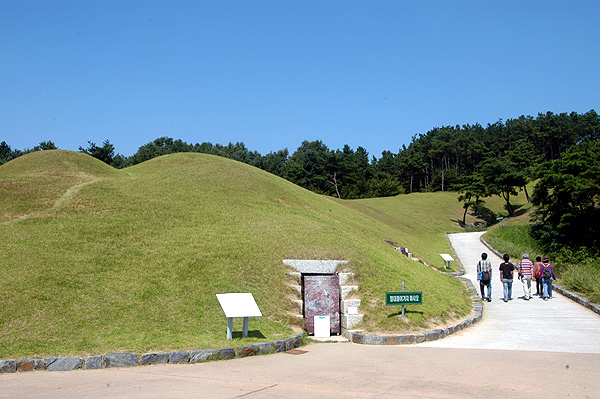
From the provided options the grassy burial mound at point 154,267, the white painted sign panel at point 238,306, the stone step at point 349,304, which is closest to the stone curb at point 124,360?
the grassy burial mound at point 154,267

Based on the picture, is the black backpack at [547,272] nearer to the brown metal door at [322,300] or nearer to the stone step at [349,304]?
the stone step at [349,304]

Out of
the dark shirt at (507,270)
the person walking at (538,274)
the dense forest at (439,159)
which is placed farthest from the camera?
the dense forest at (439,159)

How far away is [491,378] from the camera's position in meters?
8.42

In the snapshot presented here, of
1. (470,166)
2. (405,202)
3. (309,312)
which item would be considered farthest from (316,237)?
(470,166)

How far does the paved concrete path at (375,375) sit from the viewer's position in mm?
7594

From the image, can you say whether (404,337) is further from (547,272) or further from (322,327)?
(547,272)

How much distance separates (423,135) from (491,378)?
462ft

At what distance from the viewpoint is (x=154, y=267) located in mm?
16094

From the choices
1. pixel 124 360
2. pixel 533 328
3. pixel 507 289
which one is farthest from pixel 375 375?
pixel 507 289

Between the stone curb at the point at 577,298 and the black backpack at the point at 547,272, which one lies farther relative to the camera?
→ the black backpack at the point at 547,272

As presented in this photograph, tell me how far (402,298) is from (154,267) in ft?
27.7

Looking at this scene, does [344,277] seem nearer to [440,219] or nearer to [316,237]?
[316,237]

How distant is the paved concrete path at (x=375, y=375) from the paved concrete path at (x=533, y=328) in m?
0.05

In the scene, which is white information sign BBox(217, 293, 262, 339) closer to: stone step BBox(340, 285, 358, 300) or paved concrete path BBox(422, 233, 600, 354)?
stone step BBox(340, 285, 358, 300)
